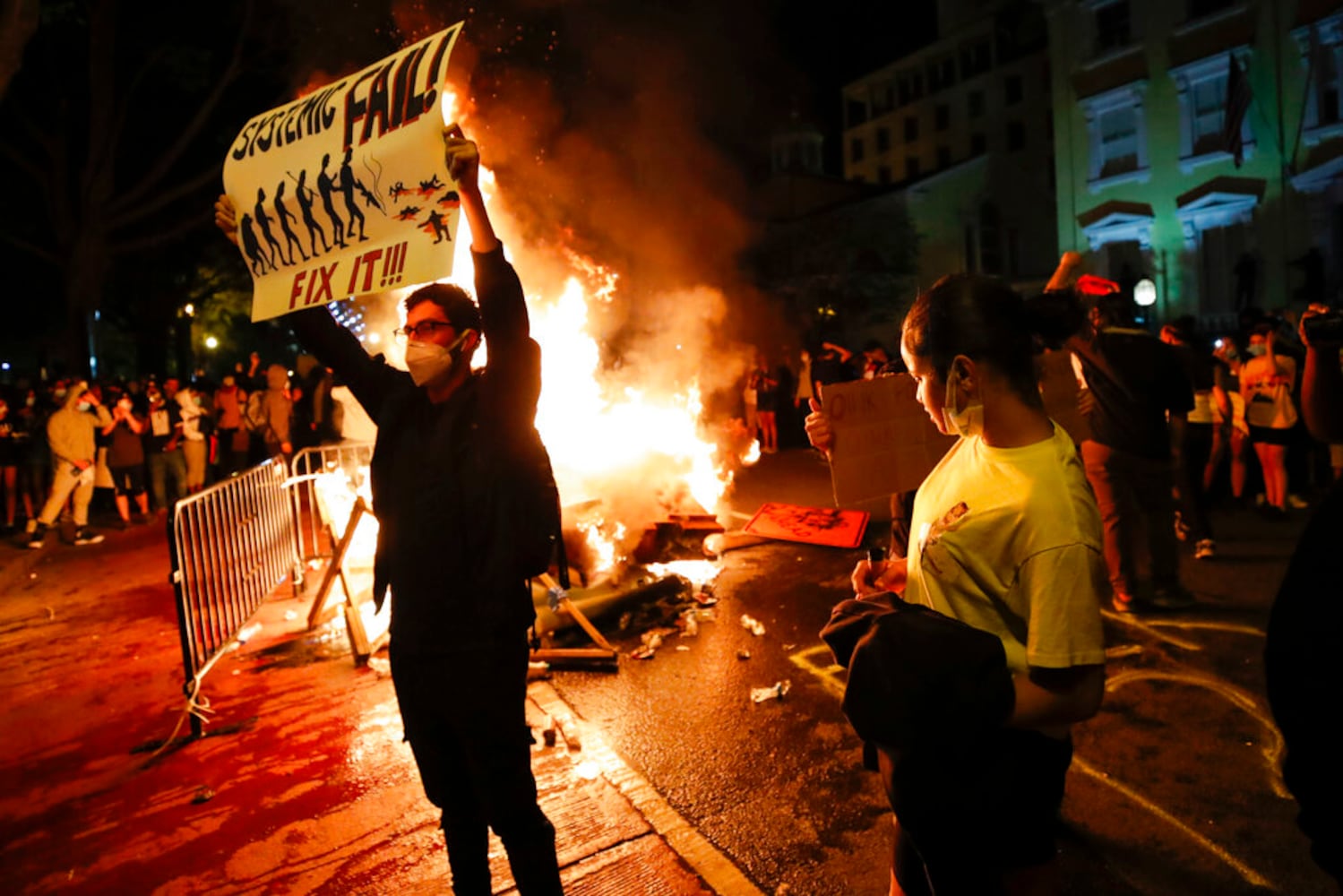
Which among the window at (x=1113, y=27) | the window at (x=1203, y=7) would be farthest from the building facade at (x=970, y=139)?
the window at (x=1203, y=7)

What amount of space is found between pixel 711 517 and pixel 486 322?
654 centimetres

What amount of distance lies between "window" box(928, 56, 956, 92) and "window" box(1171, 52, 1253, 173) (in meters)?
24.5

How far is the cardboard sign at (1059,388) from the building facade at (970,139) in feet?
100

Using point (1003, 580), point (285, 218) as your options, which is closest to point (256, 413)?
point (285, 218)

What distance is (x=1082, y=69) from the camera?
976 inches

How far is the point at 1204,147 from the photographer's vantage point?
22.3 m

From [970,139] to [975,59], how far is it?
13.1ft

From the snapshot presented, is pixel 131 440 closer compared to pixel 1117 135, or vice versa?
pixel 131 440

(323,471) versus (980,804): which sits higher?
(323,471)

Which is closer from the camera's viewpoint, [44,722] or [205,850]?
[205,850]

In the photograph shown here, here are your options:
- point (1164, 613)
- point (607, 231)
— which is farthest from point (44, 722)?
point (607, 231)

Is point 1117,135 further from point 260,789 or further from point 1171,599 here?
point 260,789

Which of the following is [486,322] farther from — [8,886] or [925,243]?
[925,243]

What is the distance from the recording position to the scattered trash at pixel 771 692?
5016mm
